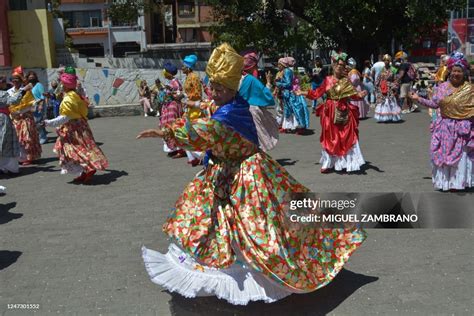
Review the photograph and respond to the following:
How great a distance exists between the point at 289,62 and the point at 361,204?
7.44m

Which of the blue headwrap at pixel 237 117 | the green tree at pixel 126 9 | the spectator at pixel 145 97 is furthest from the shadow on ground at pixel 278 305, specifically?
the green tree at pixel 126 9

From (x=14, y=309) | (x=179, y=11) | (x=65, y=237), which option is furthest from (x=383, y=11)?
(x=179, y=11)

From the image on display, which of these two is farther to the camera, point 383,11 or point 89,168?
point 383,11

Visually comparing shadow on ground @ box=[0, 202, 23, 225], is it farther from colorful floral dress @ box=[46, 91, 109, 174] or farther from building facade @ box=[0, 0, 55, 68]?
building facade @ box=[0, 0, 55, 68]

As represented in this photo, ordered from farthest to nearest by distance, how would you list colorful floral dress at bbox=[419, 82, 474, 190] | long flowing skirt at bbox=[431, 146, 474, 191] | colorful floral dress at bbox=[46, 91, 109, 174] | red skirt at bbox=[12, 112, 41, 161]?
1. red skirt at bbox=[12, 112, 41, 161]
2. colorful floral dress at bbox=[46, 91, 109, 174]
3. long flowing skirt at bbox=[431, 146, 474, 191]
4. colorful floral dress at bbox=[419, 82, 474, 190]

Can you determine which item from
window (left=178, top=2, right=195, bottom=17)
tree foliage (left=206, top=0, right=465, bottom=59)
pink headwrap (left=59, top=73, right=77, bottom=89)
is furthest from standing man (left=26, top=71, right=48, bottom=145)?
window (left=178, top=2, right=195, bottom=17)

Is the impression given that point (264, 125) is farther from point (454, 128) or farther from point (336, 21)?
point (336, 21)

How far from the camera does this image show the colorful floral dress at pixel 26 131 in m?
10.4

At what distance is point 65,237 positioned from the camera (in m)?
6.11

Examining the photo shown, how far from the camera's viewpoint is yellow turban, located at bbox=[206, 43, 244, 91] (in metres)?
→ 4.13

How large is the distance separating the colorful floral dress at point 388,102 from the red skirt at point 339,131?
6.97 meters

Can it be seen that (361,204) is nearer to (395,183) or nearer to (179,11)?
(395,183)

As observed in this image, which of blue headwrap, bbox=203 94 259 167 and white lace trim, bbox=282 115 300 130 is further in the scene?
white lace trim, bbox=282 115 300 130

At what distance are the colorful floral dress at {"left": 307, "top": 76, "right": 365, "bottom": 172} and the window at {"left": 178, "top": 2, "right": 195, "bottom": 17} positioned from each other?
148ft
